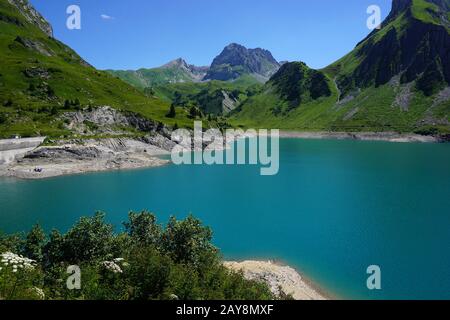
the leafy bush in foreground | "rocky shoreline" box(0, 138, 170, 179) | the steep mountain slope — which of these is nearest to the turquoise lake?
"rocky shoreline" box(0, 138, 170, 179)

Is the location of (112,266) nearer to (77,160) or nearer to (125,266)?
(125,266)

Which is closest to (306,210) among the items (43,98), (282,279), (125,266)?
(282,279)

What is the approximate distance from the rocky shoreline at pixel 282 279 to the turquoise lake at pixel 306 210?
76.2 inches

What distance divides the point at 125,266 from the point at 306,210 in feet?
164

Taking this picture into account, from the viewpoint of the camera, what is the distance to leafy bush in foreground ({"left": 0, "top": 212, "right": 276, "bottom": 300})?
23.0 meters

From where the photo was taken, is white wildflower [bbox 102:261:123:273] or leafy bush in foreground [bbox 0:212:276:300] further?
white wildflower [bbox 102:261:123:273]

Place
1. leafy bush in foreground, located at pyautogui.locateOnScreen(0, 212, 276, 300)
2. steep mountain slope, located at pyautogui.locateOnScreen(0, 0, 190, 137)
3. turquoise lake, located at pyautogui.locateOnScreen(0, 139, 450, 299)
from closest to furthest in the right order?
leafy bush in foreground, located at pyautogui.locateOnScreen(0, 212, 276, 300) < turquoise lake, located at pyautogui.locateOnScreen(0, 139, 450, 299) < steep mountain slope, located at pyautogui.locateOnScreen(0, 0, 190, 137)

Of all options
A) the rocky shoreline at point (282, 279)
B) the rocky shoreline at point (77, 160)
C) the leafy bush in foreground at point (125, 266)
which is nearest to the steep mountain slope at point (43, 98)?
the rocky shoreline at point (77, 160)

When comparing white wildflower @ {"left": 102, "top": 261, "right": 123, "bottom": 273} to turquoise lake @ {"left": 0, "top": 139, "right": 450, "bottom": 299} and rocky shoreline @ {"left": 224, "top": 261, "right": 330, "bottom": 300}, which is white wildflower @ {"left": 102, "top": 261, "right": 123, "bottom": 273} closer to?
rocky shoreline @ {"left": 224, "top": 261, "right": 330, "bottom": 300}

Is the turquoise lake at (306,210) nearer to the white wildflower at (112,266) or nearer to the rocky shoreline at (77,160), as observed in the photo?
the rocky shoreline at (77,160)

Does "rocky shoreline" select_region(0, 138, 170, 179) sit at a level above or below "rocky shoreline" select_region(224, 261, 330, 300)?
above

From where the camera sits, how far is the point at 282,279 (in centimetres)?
4116

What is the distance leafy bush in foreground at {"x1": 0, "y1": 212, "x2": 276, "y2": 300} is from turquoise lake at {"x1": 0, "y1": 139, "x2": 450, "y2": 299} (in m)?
15.9
